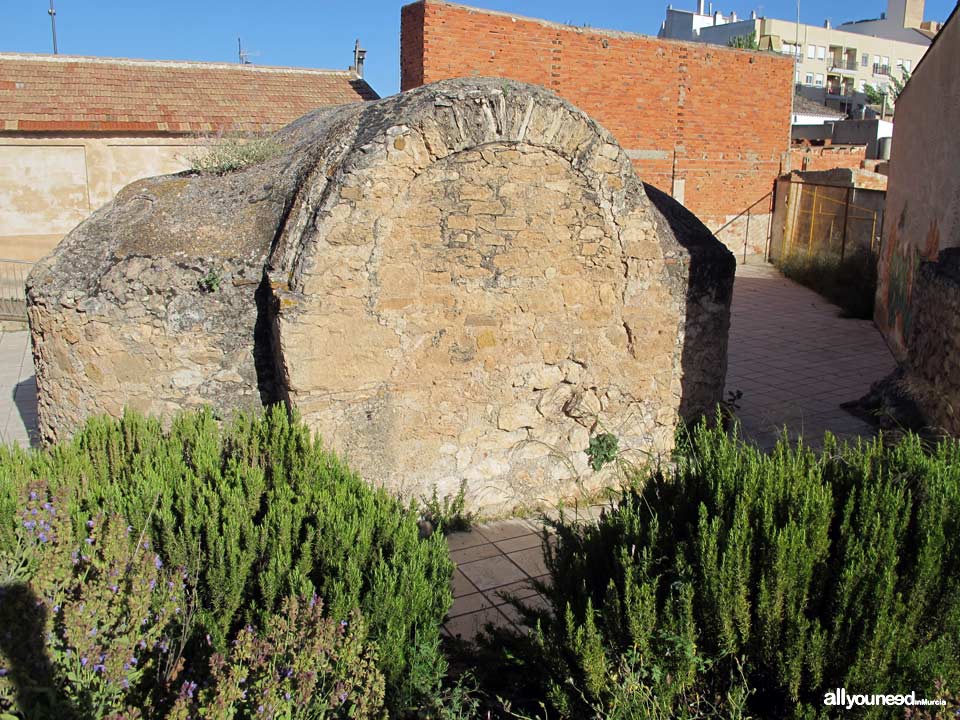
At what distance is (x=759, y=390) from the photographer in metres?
9.57

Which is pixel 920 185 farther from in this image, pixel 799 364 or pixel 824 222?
pixel 824 222

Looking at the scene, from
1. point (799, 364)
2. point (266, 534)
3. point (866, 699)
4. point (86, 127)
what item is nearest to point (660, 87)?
point (799, 364)

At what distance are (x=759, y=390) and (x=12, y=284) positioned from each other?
12.5m

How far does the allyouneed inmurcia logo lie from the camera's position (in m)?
2.71

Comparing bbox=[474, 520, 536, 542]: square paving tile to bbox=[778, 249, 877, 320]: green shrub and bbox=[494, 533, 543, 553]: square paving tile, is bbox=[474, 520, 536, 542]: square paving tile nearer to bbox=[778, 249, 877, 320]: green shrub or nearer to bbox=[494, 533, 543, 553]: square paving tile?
bbox=[494, 533, 543, 553]: square paving tile

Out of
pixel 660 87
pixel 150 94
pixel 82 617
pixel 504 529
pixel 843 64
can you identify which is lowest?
pixel 504 529

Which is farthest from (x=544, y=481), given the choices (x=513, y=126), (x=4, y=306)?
(x=4, y=306)

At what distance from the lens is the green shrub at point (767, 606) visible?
9.23ft

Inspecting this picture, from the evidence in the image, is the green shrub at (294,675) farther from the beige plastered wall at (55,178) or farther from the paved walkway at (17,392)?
the beige plastered wall at (55,178)

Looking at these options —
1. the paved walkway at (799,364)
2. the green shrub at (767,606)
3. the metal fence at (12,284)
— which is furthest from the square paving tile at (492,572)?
the metal fence at (12,284)

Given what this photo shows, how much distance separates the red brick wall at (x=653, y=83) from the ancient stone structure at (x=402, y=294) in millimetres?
10612

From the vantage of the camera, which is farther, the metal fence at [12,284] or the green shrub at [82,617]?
the metal fence at [12,284]

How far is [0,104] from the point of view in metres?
14.8

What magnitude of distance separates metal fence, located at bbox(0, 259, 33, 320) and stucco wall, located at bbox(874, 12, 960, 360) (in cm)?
1323
